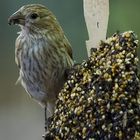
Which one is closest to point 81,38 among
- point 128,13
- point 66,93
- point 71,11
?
point 71,11

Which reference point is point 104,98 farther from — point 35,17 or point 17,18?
point 35,17

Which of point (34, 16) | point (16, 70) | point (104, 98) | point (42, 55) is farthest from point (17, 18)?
point (16, 70)

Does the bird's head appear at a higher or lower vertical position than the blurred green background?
higher

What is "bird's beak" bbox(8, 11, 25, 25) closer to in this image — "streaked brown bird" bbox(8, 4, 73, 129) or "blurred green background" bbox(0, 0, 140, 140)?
"streaked brown bird" bbox(8, 4, 73, 129)

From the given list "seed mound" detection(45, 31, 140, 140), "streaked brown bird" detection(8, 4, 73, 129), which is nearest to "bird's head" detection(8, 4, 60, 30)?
"streaked brown bird" detection(8, 4, 73, 129)

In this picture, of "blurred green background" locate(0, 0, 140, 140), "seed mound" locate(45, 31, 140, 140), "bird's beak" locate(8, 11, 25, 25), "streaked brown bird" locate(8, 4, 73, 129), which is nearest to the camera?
"seed mound" locate(45, 31, 140, 140)

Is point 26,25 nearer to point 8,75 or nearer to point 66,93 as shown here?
point 66,93
